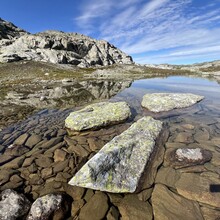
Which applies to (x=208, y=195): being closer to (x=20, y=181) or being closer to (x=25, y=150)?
(x=20, y=181)

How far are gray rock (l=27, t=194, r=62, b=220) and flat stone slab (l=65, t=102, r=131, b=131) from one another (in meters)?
6.08

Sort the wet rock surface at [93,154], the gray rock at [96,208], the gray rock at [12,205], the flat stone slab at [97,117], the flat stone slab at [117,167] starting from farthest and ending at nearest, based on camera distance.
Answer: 1. the flat stone slab at [97,117]
2. the flat stone slab at [117,167]
3. the wet rock surface at [93,154]
4. the gray rock at [96,208]
5. the gray rock at [12,205]

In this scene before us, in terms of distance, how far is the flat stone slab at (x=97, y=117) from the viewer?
12086mm

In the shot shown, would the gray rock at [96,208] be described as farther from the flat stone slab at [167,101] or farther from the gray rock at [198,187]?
the flat stone slab at [167,101]

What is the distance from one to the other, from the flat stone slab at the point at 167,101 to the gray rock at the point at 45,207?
12101 mm

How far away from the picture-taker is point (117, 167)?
700cm

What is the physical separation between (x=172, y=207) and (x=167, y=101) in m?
12.4

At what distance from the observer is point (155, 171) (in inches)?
300

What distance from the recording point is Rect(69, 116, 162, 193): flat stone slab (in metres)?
6.54

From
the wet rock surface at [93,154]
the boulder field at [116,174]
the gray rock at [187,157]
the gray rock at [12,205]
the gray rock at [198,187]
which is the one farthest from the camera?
the gray rock at [187,157]

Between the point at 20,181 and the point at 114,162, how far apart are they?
3875 millimetres

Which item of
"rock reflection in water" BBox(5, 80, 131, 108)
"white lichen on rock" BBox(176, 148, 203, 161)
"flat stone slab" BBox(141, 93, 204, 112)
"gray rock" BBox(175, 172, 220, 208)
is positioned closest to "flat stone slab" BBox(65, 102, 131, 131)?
"flat stone slab" BBox(141, 93, 204, 112)

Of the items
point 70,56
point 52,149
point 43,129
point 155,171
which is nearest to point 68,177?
point 52,149

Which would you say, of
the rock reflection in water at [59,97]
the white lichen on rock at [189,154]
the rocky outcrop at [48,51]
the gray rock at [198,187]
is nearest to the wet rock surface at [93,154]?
the gray rock at [198,187]
